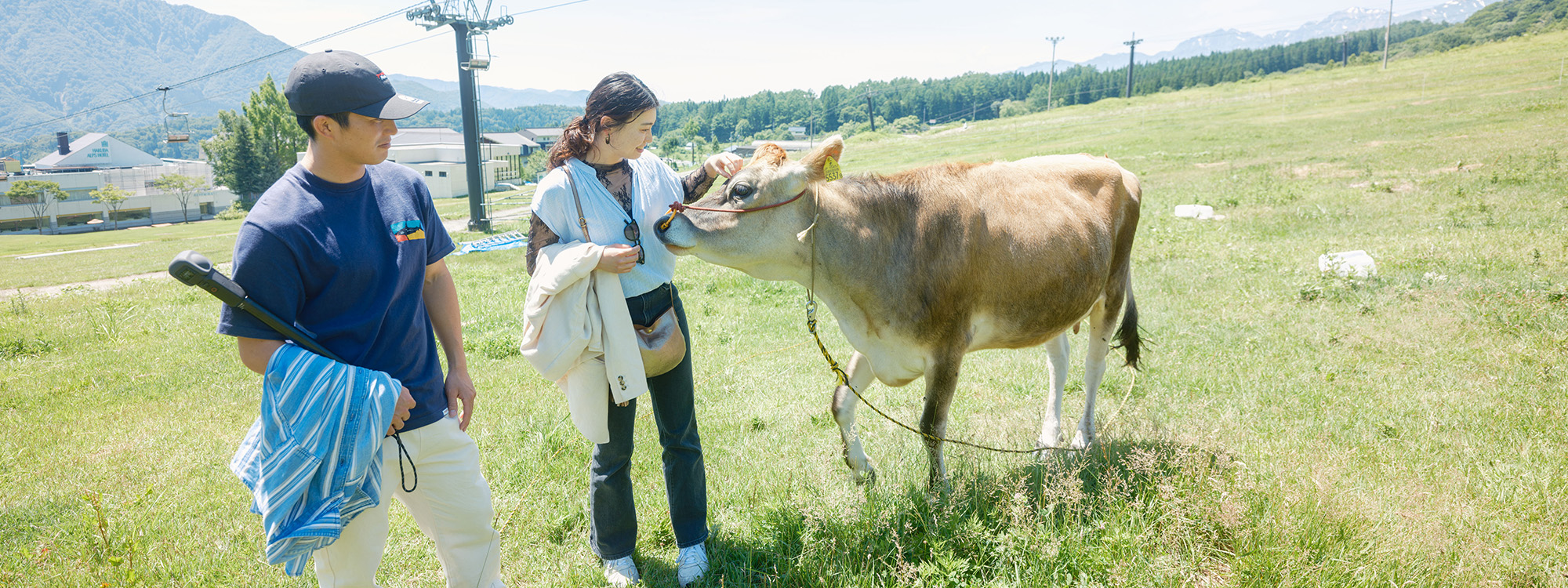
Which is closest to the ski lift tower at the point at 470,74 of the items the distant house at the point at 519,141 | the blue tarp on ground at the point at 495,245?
the blue tarp on ground at the point at 495,245

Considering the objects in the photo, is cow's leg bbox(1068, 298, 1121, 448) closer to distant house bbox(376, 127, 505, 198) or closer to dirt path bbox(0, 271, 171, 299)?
dirt path bbox(0, 271, 171, 299)

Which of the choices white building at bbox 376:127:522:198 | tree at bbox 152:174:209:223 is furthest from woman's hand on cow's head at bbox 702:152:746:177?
tree at bbox 152:174:209:223

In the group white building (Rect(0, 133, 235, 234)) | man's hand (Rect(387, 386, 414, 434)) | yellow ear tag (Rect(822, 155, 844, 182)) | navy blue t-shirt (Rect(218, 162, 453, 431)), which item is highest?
yellow ear tag (Rect(822, 155, 844, 182))

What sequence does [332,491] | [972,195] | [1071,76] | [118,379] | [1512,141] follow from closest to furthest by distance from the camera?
[332,491], [972,195], [118,379], [1512,141], [1071,76]

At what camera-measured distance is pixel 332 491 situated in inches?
96.0

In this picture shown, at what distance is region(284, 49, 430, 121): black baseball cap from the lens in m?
2.38

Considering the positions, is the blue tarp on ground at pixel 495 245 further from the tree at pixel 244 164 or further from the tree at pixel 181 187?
the tree at pixel 181 187

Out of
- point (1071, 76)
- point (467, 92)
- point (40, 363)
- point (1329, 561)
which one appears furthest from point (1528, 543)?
point (1071, 76)

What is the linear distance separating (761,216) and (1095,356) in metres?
3.14

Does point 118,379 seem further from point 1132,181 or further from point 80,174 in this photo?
point 80,174

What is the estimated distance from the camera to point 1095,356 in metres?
5.52

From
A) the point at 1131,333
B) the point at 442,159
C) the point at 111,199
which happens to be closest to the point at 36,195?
the point at 111,199

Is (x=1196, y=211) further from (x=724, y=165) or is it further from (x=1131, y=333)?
(x=724, y=165)

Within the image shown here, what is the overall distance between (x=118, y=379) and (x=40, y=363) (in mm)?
1561
